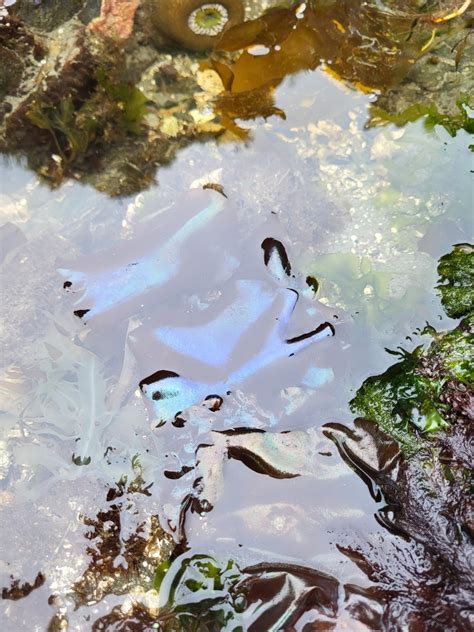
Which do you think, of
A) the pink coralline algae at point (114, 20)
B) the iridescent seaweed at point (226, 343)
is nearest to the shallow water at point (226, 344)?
the iridescent seaweed at point (226, 343)

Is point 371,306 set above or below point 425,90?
below

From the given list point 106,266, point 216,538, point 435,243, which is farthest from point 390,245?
point 216,538

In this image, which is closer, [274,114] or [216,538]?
[216,538]

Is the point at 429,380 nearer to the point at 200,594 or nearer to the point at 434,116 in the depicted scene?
the point at 200,594

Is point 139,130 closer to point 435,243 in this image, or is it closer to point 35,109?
point 35,109

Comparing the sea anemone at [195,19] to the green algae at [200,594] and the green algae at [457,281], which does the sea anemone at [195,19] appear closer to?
the green algae at [457,281]

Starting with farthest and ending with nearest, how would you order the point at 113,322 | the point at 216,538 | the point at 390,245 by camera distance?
the point at 390,245 → the point at 113,322 → the point at 216,538

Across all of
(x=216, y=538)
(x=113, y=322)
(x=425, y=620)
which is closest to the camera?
(x=425, y=620)

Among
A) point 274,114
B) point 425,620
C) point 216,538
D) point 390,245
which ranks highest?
point 274,114
